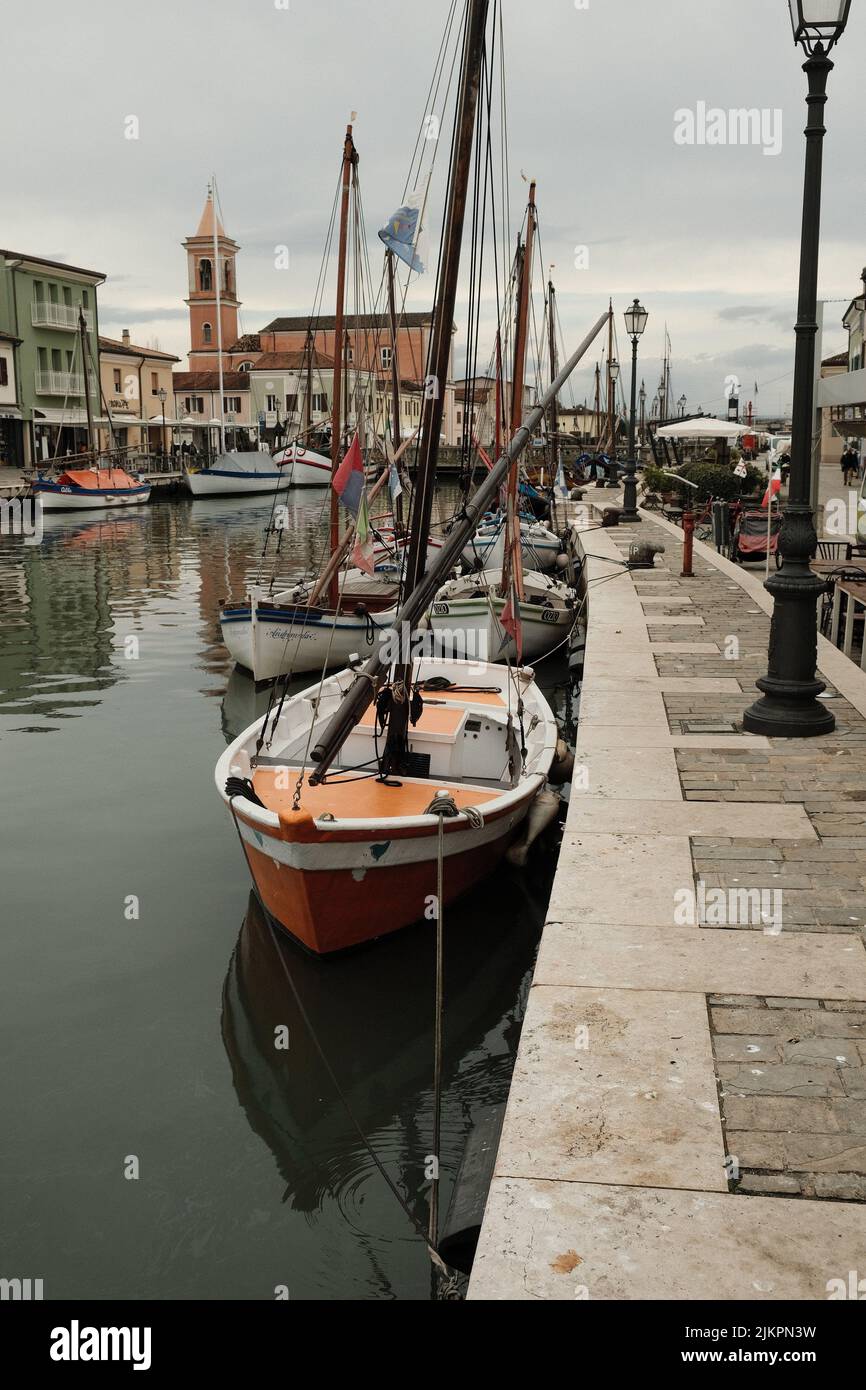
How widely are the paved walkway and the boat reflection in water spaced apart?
114 cm

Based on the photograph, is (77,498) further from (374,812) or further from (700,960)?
(700,960)

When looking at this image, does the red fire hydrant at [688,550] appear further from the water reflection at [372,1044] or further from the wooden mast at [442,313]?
the water reflection at [372,1044]

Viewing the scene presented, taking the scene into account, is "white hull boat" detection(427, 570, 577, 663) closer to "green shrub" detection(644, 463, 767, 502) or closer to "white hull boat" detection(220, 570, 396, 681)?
"white hull boat" detection(220, 570, 396, 681)

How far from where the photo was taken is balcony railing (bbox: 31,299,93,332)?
65.5m

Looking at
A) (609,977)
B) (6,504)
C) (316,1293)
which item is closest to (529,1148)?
(609,977)

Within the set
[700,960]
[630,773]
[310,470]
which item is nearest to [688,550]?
[630,773]

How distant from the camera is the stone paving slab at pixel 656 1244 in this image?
3.40 meters

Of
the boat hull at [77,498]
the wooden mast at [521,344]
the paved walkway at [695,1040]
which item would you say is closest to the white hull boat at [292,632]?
the wooden mast at [521,344]

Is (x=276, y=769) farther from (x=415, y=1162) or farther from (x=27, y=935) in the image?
(x=415, y=1162)

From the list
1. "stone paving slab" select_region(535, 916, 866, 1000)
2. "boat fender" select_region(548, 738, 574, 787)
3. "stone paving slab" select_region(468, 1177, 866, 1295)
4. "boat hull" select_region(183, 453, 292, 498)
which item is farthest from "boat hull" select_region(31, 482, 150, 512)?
"stone paving slab" select_region(468, 1177, 866, 1295)

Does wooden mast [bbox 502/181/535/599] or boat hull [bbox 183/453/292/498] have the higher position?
wooden mast [bbox 502/181/535/599]

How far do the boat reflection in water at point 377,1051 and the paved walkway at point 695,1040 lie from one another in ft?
3.75
